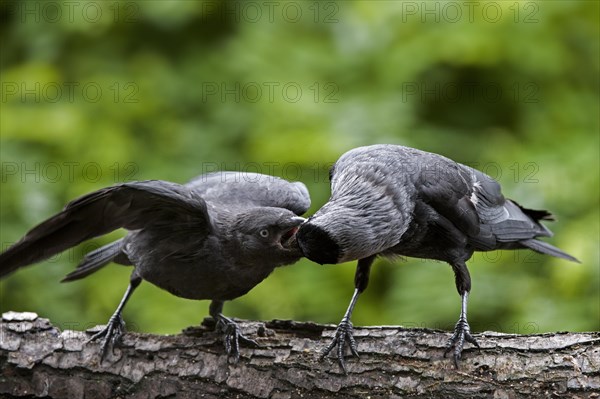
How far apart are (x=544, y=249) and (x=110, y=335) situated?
2982 mm

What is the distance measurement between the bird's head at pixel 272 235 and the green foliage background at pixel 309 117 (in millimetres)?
2014

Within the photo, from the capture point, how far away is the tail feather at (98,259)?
18.7 ft

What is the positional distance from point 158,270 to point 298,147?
7.91 feet

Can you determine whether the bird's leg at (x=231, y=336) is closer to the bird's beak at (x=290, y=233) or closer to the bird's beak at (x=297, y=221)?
the bird's beak at (x=290, y=233)

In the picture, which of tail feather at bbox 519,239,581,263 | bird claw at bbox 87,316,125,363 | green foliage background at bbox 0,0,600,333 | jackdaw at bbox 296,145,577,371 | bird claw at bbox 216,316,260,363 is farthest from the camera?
green foliage background at bbox 0,0,600,333

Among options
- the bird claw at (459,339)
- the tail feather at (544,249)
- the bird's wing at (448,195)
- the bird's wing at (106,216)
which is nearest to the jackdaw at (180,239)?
the bird's wing at (106,216)

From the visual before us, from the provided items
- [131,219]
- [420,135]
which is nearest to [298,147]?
[420,135]

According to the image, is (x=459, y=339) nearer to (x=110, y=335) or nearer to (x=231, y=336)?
(x=231, y=336)

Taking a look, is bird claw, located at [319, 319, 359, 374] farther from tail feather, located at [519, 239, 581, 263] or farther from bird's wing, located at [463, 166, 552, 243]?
tail feather, located at [519, 239, 581, 263]

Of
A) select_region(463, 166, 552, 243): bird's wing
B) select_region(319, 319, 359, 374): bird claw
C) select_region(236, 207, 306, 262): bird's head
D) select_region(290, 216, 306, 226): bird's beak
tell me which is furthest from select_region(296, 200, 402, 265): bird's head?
select_region(463, 166, 552, 243): bird's wing

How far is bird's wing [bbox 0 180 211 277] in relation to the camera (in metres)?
4.79

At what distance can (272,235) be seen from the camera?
4.88m

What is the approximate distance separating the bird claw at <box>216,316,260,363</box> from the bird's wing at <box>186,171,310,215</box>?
818 millimetres

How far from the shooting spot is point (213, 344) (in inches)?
201
